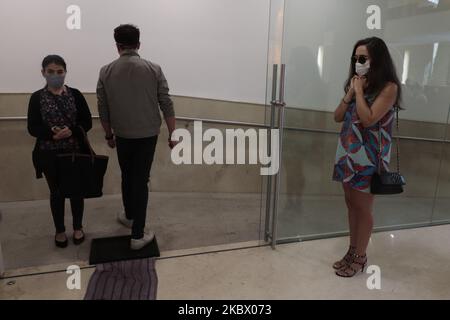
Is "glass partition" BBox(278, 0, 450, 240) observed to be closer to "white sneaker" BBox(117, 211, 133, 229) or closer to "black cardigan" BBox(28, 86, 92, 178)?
"white sneaker" BBox(117, 211, 133, 229)

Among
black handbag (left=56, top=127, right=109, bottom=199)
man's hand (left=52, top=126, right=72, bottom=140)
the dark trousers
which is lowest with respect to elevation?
the dark trousers

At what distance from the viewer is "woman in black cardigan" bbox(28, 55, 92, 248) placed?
2344 millimetres

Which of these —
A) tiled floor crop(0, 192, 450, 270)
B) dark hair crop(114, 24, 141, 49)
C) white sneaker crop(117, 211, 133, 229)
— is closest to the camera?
dark hair crop(114, 24, 141, 49)

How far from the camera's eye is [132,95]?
2270 mm

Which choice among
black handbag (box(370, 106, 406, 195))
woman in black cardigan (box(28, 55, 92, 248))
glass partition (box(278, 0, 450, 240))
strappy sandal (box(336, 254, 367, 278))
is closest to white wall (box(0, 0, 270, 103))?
woman in black cardigan (box(28, 55, 92, 248))

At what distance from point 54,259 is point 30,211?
0.95 meters

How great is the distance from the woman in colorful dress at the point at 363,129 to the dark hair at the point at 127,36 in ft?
4.20

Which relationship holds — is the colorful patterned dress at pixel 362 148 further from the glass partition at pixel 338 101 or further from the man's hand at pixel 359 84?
the glass partition at pixel 338 101

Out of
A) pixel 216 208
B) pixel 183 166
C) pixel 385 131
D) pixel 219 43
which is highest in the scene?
pixel 219 43

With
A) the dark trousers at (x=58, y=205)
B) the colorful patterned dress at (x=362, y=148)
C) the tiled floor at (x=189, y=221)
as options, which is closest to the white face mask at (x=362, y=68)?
the colorful patterned dress at (x=362, y=148)

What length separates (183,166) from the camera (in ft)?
12.2

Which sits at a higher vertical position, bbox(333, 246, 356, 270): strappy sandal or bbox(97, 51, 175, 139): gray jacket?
bbox(97, 51, 175, 139): gray jacket
